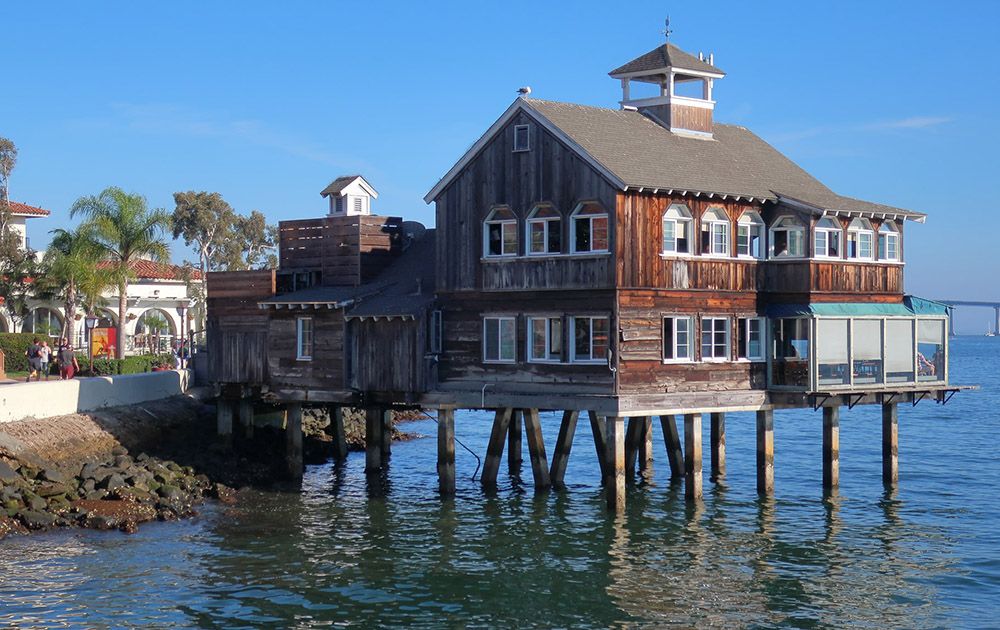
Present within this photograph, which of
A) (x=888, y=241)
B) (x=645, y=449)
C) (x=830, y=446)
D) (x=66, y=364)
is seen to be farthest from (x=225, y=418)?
(x=888, y=241)

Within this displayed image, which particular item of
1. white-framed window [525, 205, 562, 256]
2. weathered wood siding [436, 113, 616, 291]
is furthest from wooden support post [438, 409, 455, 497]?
white-framed window [525, 205, 562, 256]

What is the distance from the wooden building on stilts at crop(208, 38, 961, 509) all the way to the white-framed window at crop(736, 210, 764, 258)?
59 millimetres

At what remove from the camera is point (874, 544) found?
37.7 meters

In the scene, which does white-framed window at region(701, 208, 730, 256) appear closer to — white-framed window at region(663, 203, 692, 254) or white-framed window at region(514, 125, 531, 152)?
white-framed window at region(663, 203, 692, 254)

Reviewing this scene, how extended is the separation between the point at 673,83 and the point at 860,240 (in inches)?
327

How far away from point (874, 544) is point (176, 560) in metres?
19.3

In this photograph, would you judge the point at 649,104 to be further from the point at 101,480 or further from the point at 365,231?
the point at 101,480

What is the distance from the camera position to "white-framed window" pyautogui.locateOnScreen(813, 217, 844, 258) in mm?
42062

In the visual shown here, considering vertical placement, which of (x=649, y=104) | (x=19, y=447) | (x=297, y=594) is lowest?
(x=297, y=594)

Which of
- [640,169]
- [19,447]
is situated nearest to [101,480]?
[19,447]

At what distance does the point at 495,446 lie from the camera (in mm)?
44656

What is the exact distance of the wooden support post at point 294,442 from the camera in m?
48.1

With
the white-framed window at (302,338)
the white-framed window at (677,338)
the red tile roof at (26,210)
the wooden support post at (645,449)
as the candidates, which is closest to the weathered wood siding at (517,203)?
the white-framed window at (677,338)

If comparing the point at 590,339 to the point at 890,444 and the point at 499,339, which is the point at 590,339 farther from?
the point at 890,444
